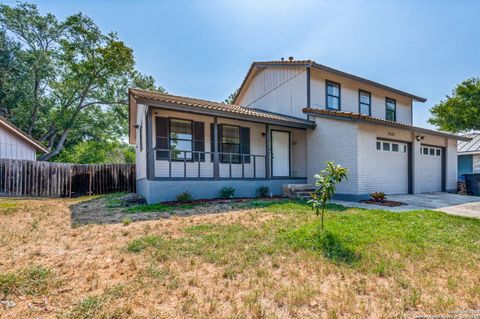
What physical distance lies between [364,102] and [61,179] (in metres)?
17.0

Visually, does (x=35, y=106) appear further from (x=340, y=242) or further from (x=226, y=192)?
(x=340, y=242)

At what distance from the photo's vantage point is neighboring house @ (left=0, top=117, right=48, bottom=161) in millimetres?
13430

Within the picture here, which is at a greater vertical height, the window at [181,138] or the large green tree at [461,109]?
the large green tree at [461,109]

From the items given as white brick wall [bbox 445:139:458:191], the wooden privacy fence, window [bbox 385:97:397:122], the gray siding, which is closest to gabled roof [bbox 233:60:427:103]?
the gray siding

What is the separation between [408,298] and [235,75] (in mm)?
19144

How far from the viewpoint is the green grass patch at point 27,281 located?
263 centimetres

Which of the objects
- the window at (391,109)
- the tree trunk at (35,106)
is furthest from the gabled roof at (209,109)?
the tree trunk at (35,106)

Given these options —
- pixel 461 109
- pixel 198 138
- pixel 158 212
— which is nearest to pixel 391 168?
pixel 198 138

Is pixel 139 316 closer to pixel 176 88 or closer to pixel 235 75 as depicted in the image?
pixel 235 75

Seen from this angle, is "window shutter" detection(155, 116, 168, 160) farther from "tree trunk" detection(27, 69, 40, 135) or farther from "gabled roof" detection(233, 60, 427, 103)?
"tree trunk" detection(27, 69, 40, 135)

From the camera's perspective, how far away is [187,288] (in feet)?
9.14

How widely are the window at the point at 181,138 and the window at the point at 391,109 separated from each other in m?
11.9

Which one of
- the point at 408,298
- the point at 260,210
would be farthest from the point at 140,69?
the point at 408,298

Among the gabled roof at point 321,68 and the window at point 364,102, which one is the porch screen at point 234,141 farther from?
the window at point 364,102
